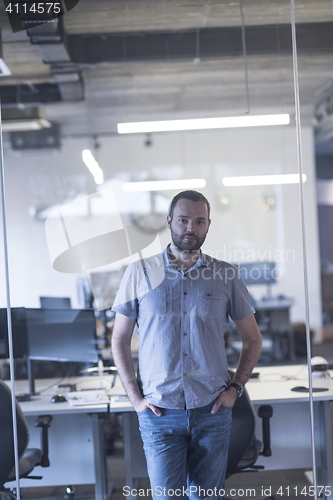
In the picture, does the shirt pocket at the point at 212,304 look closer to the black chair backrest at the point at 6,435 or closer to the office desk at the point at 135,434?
the office desk at the point at 135,434

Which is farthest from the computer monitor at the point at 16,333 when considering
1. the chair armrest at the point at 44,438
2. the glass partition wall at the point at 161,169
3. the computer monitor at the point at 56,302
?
the computer monitor at the point at 56,302

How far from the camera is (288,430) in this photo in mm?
2975

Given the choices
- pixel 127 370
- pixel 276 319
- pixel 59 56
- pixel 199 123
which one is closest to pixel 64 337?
pixel 127 370

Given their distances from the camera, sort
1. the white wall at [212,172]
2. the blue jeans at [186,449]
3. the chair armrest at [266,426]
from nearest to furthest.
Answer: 1. the blue jeans at [186,449]
2. the chair armrest at [266,426]
3. the white wall at [212,172]

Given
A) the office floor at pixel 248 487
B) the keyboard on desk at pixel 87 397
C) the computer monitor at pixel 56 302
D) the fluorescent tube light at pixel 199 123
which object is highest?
the fluorescent tube light at pixel 199 123

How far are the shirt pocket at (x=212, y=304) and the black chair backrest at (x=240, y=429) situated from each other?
0.66 m

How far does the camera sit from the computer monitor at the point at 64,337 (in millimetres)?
3391

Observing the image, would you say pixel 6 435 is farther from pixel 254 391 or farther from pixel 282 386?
pixel 282 386

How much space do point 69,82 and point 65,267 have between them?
10.3 feet

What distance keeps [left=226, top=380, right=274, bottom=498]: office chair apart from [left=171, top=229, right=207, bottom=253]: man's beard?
0.88 m

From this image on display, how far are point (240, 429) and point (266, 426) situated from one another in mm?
311

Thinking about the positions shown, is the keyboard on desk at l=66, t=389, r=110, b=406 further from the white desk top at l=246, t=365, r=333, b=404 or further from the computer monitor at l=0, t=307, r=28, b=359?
the white desk top at l=246, t=365, r=333, b=404

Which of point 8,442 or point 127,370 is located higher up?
point 127,370

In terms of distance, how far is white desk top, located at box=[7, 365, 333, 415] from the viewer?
2992 millimetres
